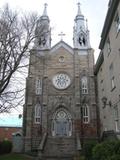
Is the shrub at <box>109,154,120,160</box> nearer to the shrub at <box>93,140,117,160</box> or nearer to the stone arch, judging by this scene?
the shrub at <box>93,140,117,160</box>

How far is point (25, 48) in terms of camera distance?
1755 centimetres

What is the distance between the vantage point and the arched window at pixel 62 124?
30625 millimetres

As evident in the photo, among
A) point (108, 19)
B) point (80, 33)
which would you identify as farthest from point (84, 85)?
point (108, 19)

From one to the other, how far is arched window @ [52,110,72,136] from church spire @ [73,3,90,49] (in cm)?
1016

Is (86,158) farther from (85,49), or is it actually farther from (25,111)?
(85,49)

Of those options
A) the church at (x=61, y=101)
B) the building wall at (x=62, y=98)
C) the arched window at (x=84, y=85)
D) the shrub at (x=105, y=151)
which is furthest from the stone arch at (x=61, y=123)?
the shrub at (x=105, y=151)

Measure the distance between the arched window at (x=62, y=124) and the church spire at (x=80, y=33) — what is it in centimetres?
1016

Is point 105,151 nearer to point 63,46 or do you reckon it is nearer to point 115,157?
point 115,157

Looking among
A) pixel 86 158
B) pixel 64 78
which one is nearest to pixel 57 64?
pixel 64 78

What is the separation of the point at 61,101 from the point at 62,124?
290 cm

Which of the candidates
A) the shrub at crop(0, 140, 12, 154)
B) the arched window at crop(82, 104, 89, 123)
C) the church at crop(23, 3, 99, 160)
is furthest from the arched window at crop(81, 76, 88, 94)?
the shrub at crop(0, 140, 12, 154)

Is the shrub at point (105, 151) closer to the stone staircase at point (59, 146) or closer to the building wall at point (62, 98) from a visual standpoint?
the stone staircase at point (59, 146)

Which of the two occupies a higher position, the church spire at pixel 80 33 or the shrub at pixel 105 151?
the church spire at pixel 80 33

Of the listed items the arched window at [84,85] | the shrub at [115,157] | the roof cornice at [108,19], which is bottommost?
the shrub at [115,157]
